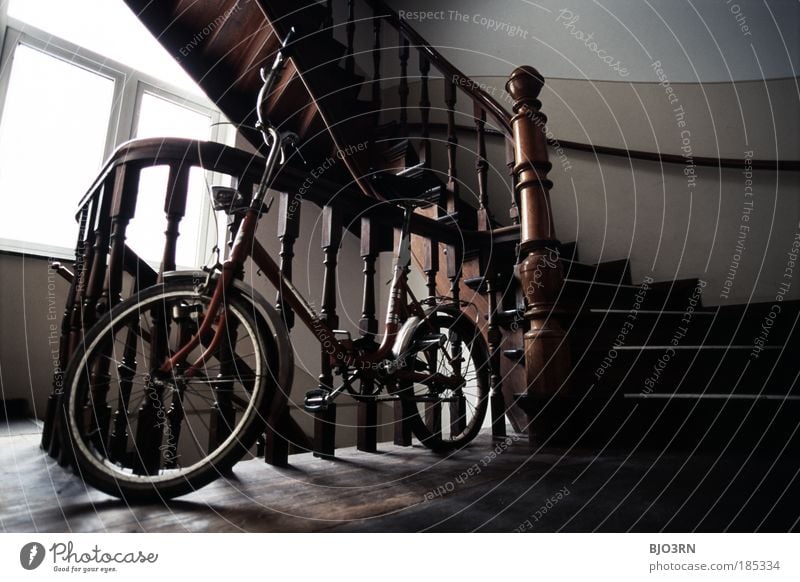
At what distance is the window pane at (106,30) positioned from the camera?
2.94 feet

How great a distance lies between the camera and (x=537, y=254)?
1028 mm

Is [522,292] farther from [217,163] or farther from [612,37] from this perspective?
[612,37]

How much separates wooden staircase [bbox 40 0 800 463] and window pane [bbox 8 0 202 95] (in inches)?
3.1

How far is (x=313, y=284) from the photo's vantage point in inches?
93.8

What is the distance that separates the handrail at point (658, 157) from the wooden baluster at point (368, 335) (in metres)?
1.01

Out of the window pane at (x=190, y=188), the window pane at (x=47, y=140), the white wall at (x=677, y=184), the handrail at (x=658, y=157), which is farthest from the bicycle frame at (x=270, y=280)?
the handrail at (x=658, y=157)

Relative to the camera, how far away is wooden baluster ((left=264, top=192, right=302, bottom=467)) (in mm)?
810

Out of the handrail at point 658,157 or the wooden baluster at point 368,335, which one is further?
the handrail at point 658,157

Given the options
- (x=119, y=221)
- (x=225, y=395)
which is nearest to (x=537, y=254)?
(x=225, y=395)

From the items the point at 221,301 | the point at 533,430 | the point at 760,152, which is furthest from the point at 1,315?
the point at 760,152

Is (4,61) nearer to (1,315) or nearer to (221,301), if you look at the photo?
(1,315)

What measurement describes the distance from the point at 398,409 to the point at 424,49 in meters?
1.43

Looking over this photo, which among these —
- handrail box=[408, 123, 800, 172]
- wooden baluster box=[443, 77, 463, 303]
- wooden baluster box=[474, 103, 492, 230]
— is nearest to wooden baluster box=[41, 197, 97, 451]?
wooden baluster box=[443, 77, 463, 303]

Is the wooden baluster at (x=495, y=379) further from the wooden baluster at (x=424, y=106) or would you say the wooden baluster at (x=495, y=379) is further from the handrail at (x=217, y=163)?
the wooden baluster at (x=424, y=106)
